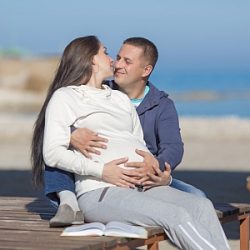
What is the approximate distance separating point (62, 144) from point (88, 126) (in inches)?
7.8

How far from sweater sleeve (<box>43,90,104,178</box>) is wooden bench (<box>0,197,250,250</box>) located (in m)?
0.32

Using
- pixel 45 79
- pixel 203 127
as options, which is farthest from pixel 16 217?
pixel 45 79

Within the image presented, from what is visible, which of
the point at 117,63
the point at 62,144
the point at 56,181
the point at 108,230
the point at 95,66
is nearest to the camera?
the point at 108,230

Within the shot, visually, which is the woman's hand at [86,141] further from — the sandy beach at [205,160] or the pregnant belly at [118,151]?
the sandy beach at [205,160]

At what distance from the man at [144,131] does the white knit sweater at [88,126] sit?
0.18ft

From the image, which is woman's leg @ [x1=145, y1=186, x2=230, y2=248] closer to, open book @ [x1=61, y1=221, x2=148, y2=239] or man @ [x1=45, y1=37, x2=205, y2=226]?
man @ [x1=45, y1=37, x2=205, y2=226]

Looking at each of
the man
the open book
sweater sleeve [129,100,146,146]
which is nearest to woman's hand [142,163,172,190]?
the man

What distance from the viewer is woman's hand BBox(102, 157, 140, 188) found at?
17.6 feet

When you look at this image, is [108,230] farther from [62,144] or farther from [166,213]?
[62,144]

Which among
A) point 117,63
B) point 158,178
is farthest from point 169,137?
point 117,63

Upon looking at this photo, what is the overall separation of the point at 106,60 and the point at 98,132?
380 millimetres

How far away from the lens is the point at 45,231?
5254mm

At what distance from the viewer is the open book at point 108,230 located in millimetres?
5070

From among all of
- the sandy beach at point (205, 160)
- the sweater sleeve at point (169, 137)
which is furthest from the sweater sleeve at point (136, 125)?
the sandy beach at point (205, 160)
